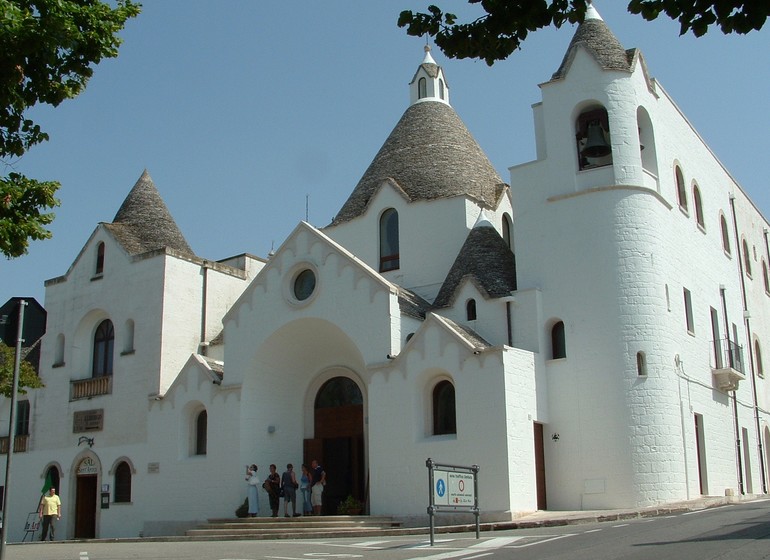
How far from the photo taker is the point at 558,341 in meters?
23.7

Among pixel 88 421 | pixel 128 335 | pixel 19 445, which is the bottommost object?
pixel 19 445

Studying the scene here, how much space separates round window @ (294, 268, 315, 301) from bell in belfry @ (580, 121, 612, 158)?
8679mm


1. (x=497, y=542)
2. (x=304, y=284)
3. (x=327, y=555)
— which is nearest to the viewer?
(x=327, y=555)

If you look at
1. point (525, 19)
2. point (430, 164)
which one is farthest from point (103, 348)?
point (525, 19)

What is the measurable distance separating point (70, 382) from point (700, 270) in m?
21.9

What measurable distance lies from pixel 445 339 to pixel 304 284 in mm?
5698

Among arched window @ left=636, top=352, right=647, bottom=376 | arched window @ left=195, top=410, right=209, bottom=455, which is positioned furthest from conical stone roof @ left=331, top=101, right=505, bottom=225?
arched window @ left=636, top=352, right=647, bottom=376

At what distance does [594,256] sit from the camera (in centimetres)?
2345

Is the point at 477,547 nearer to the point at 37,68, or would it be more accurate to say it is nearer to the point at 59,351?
the point at 37,68

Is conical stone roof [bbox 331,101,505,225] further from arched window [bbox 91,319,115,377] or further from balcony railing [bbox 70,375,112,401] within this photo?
balcony railing [bbox 70,375,112,401]

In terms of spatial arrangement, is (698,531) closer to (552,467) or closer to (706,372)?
(552,467)

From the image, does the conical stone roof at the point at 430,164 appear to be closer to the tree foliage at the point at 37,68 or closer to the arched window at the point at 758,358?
the arched window at the point at 758,358

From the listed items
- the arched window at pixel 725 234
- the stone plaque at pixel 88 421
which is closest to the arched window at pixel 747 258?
the arched window at pixel 725 234

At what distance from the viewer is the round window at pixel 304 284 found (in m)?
26.0
